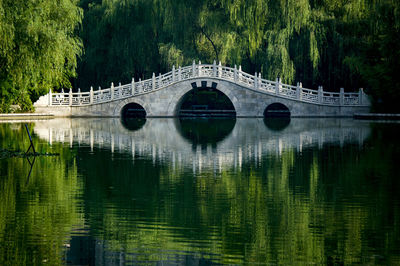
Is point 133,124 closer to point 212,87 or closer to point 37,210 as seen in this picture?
point 212,87

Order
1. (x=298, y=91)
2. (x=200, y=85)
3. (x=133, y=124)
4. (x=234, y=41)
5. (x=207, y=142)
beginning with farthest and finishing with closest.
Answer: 1. (x=200, y=85)
2. (x=234, y=41)
3. (x=298, y=91)
4. (x=133, y=124)
5. (x=207, y=142)

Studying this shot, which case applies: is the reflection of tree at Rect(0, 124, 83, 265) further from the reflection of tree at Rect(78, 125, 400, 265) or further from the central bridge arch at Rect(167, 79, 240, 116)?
the central bridge arch at Rect(167, 79, 240, 116)

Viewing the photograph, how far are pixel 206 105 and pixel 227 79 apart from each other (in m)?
5.52

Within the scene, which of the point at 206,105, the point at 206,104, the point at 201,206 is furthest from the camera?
the point at 206,104

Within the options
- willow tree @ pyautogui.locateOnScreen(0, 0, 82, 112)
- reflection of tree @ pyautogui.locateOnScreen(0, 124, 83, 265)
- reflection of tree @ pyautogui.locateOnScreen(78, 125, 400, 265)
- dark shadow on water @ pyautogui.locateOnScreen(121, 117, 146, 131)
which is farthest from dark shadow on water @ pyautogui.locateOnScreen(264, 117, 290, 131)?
reflection of tree @ pyautogui.locateOnScreen(0, 124, 83, 265)

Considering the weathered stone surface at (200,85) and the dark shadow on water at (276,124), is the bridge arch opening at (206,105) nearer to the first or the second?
the weathered stone surface at (200,85)

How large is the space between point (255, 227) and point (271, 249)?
3.08 feet

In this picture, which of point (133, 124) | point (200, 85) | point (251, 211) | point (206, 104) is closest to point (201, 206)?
point (251, 211)

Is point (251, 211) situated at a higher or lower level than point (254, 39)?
lower

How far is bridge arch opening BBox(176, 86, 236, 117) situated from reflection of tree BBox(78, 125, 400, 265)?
84.7 ft

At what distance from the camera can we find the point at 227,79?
35.5 metres

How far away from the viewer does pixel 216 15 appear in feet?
117

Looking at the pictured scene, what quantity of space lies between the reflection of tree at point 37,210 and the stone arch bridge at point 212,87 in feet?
69.9

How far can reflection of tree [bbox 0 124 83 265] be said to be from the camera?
714 cm
